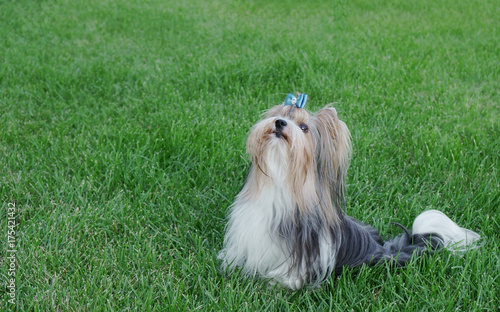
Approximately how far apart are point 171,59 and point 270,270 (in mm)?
4389

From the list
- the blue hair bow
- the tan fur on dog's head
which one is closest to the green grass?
the tan fur on dog's head

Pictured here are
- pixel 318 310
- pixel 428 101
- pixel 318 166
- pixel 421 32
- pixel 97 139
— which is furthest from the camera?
pixel 421 32

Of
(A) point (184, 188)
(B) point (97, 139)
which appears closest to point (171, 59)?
(B) point (97, 139)

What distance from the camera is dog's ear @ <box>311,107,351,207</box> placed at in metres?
2.45

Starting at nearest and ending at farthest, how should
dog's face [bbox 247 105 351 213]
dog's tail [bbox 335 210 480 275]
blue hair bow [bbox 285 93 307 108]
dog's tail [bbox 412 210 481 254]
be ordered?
dog's face [bbox 247 105 351 213]
blue hair bow [bbox 285 93 307 108]
dog's tail [bbox 335 210 480 275]
dog's tail [bbox 412 210 481 254]

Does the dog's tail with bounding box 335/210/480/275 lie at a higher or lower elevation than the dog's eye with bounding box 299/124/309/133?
lower

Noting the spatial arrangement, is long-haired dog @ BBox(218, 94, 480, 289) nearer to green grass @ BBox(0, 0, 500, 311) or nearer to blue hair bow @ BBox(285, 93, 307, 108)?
blue hair bow @ BBox(285, 93, 307, 108)

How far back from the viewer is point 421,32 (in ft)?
24.6

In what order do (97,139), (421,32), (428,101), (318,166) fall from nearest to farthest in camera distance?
(318,166) → (97,139) → (428,101) → (421,32)

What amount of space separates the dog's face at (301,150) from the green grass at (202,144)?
66cm

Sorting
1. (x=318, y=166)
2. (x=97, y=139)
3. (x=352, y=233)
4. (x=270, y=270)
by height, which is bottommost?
(x=97, y=139)

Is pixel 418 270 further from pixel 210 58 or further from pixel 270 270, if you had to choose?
pixel 210 58

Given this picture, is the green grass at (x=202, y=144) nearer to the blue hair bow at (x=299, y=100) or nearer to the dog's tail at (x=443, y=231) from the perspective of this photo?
the dog's tail at (x=443, y=231)

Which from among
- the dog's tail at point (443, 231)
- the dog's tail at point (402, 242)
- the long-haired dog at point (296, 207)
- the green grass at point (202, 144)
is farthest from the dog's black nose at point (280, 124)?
the dog's tail at point (443, 231)
